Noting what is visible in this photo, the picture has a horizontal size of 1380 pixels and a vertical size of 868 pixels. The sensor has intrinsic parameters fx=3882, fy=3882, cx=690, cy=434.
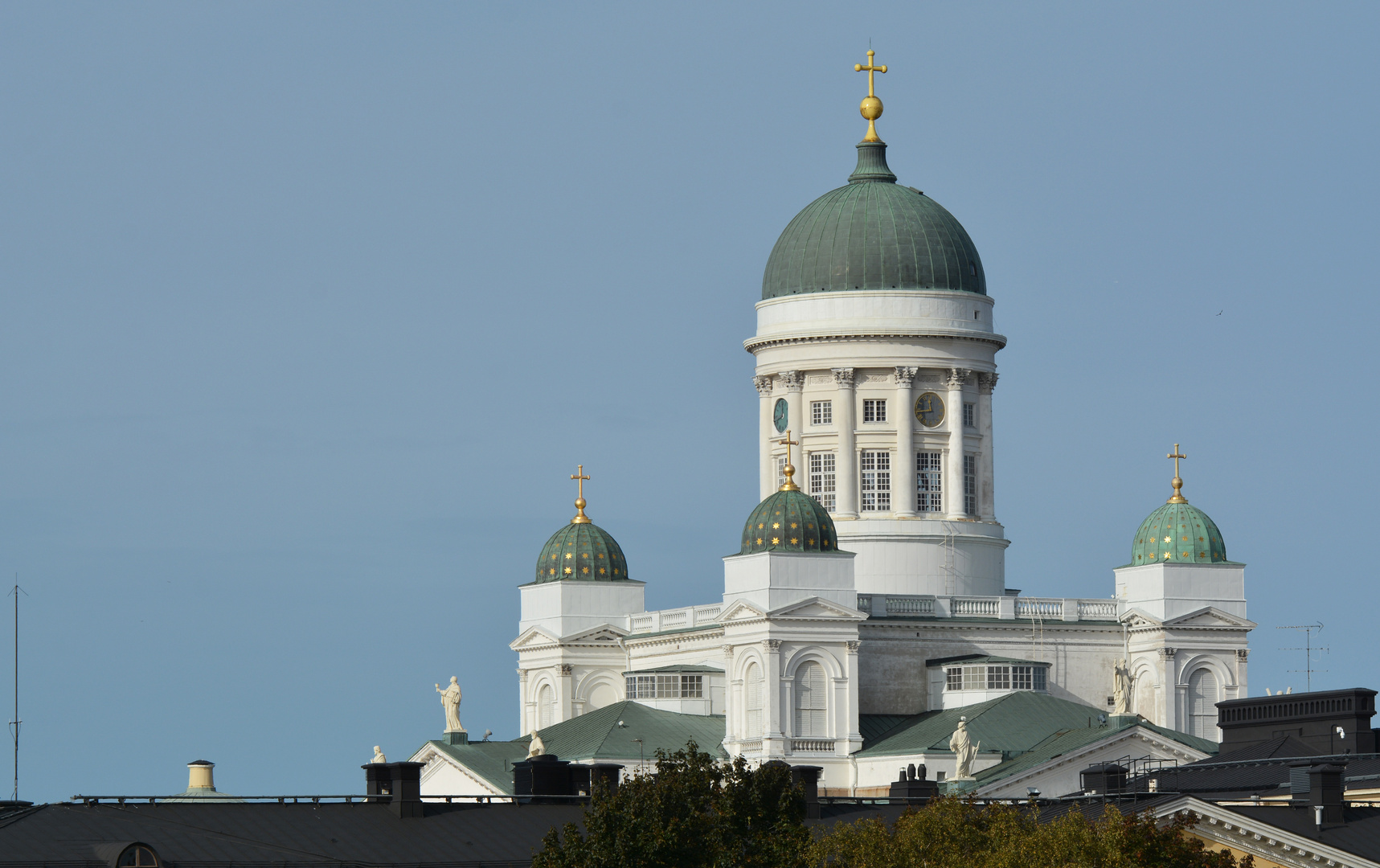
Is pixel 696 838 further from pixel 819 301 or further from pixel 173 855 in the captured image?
pixel 819 301

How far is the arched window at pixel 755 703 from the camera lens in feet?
460

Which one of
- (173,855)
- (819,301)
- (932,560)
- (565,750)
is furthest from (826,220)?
(173,855)

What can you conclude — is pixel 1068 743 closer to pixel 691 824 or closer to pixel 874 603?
pixel 874 603

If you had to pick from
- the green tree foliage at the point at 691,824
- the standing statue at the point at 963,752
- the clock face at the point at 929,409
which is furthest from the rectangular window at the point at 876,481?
the green tree foliage at the point at 691,824

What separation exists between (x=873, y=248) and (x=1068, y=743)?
26.1m

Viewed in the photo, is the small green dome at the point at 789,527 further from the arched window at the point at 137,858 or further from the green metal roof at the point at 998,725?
the arched window at the point at 137,858

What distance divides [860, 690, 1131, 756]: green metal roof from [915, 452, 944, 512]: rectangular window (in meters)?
12.3

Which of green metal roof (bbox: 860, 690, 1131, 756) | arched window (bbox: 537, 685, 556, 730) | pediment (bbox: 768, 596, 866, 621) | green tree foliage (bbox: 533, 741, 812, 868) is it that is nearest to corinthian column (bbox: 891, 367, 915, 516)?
green metal roof (bbox: 860, 690, 1131, 756)

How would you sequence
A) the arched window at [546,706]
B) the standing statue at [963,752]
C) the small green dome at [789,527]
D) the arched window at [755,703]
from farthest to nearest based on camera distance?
the arched window at [546,706] → the small green dome at [789,527] → the arched window at [755,703] → the standing statue at [963,752]

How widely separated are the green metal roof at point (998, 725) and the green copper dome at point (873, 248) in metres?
19.1

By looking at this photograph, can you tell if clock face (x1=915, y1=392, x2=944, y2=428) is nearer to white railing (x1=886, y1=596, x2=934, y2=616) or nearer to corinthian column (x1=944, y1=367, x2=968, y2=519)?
corinthian column (x1=944, y1=367, x2=968, y2=519)

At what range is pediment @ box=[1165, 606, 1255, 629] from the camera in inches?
5758

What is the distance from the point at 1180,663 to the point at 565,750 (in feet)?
77.0

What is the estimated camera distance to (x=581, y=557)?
6191 inches
